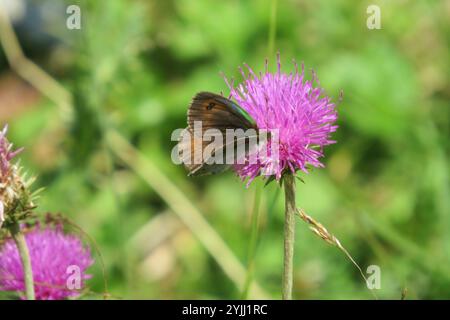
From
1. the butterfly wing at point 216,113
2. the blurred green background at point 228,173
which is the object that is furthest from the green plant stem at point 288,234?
the blurred green background at point 228,173

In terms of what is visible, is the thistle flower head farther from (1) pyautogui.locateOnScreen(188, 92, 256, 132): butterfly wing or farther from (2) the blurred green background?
(2) the blurred green background

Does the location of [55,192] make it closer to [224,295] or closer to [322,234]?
[224,295]

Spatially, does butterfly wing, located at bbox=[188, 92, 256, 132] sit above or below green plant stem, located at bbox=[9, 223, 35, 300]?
above

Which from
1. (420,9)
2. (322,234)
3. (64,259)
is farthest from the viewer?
(420,9)

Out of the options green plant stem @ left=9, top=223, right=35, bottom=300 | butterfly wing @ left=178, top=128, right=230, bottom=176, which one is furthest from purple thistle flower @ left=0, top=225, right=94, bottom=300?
butterfly wing @ left=178, top=128, right=230, bottom=176

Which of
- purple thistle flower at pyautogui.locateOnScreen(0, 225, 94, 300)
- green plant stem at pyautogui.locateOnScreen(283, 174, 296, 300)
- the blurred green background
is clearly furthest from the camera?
the blurred green background
